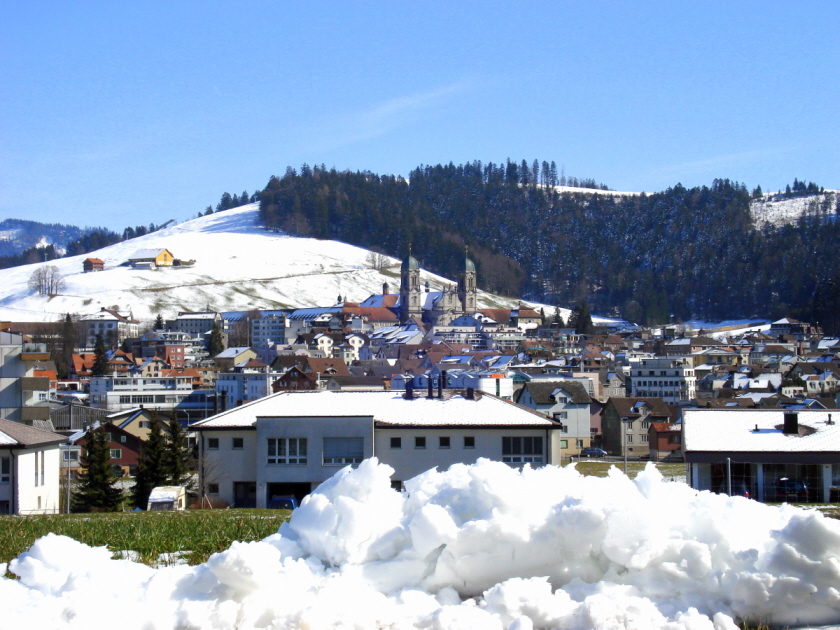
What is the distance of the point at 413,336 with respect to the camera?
13750 cm

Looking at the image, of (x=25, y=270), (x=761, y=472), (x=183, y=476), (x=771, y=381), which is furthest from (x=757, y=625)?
(x=25, y=270)

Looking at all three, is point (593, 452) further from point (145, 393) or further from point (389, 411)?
point (145, 393)

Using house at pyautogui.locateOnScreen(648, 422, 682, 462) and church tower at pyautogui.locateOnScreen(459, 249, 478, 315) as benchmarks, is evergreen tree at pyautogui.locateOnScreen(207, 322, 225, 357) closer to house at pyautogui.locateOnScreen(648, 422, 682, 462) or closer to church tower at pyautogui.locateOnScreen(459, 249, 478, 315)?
church tower at pyautogui.locateOnScreen(459, 249, 478, 315)

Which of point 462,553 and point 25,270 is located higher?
point 25,270

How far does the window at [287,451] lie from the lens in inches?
907

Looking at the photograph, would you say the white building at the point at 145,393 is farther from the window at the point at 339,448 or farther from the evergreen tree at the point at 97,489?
the window at the point at 339,448

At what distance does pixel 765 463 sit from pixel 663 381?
7107 centimetres

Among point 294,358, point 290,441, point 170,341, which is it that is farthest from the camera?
point 170,341

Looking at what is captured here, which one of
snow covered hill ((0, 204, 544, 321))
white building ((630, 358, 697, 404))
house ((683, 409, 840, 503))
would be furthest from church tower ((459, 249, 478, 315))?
house ((683, 409, 840, 503))

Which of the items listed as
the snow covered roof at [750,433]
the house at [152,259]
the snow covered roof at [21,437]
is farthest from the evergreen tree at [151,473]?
the house at [152,259]

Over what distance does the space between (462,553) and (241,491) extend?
18.5 metres

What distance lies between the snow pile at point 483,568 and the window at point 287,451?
16510 millimetres

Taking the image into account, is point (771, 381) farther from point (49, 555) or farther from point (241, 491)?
point (49, 555)

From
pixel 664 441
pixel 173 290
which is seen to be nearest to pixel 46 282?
pixel 173 290
